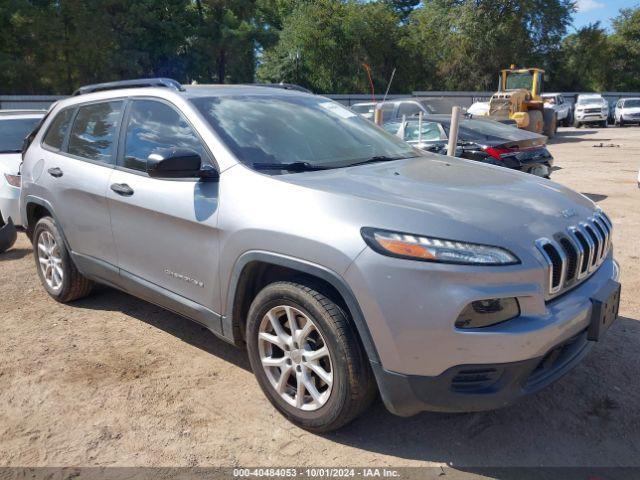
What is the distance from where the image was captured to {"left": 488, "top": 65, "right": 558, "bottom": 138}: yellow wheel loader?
1953 centimetres

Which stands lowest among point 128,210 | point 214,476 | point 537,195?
point 214,476

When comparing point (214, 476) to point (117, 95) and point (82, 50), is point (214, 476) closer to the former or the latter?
point (117, 95)

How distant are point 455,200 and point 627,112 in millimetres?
34919

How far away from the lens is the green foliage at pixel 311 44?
109 feet

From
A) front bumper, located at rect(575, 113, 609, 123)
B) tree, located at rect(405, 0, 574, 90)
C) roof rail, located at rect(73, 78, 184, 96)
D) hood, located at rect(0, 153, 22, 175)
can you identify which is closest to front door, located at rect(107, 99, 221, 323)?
roof rail, located at rect(73, 78, 184, 96)

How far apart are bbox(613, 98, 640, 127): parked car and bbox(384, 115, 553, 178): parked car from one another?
27.4 metres

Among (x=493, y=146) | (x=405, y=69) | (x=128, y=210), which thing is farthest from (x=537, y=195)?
(x=405, y=69)

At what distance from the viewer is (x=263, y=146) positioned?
136 inches

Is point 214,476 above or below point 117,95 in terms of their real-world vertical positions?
below

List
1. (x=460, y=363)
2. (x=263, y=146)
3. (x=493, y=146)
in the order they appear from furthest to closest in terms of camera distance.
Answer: (x=493, y=146), (x=263, y=146), (x=460, y=363)

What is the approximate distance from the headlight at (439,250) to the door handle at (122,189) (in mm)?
1910

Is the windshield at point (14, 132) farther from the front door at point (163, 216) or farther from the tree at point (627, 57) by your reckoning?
the tree at point (627, 57)

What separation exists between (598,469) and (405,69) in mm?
43892

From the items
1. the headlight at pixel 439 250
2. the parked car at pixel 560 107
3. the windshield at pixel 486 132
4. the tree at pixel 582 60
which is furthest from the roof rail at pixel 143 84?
the tree at pixel 582 60
